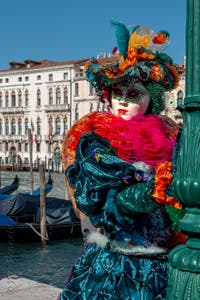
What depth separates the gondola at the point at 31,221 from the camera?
7.25 m

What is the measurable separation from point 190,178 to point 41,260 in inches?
222

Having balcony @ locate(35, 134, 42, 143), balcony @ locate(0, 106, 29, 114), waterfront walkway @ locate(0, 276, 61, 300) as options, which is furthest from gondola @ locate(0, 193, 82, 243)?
balcony @ locate(0, 106, 29, 114)

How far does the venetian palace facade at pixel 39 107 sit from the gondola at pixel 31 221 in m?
20.6

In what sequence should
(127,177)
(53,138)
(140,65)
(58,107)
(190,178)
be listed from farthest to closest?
(53,138)
(58,107)
(140,65)
(127,177)
(190,178)

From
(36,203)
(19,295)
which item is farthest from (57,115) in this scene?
(19,295)

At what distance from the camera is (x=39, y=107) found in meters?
31.3

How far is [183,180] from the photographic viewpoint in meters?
0.80

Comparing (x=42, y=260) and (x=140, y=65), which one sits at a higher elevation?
(x=140, y=65)

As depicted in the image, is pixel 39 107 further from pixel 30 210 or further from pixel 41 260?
pixel 41 260

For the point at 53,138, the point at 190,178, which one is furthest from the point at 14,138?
the point at 190,178

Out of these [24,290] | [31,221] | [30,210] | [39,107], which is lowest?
[31,221]

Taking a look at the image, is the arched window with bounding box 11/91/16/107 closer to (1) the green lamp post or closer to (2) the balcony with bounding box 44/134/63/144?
(2) the balcony with bounding box 44/134/63/144

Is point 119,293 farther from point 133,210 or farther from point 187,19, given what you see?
point 187,19

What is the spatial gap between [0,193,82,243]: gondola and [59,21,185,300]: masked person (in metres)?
5.99
